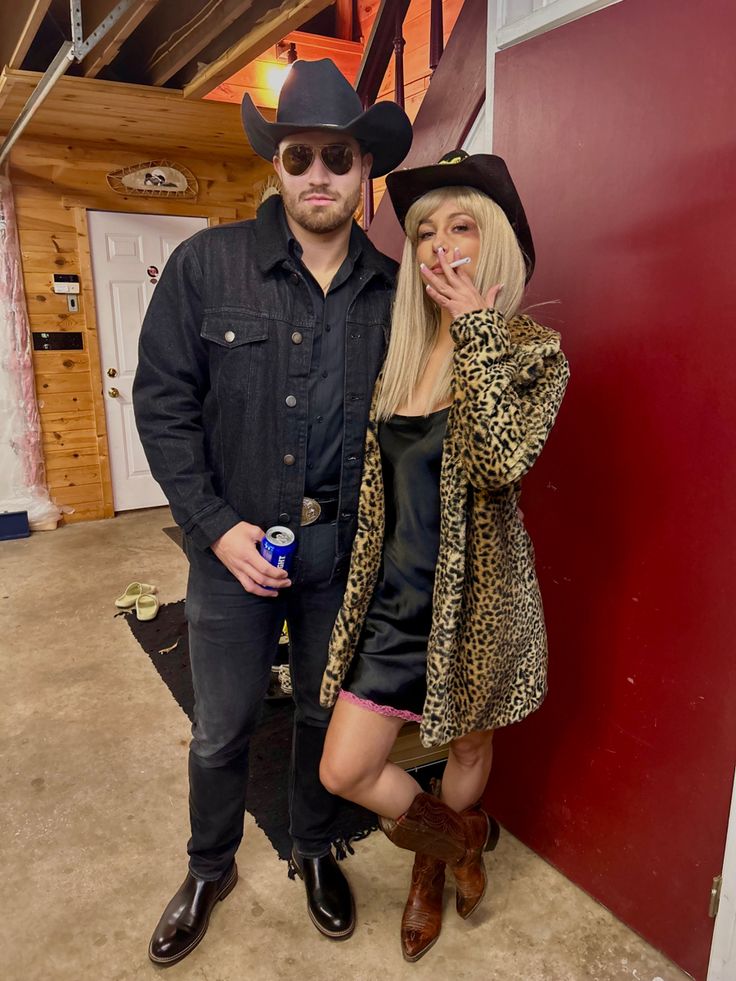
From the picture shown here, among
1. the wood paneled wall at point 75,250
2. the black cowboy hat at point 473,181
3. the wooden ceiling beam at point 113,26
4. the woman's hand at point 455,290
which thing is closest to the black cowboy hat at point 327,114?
the black cowboy hat at point 473,181

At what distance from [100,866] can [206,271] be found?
1621mm

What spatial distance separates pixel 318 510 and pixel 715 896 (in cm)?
118

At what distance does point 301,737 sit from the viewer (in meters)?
1.84

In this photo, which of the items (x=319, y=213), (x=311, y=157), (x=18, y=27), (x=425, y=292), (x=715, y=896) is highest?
(x=18, y=27)

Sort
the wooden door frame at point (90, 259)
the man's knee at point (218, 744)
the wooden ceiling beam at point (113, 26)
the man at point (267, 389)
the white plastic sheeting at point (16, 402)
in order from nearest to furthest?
the man at point (267, 389) < the man's knee at point (218, 744) < the wooden ceiling beam at point (113, 26) < the white plastic sheeting at point (16, 402) < the wooden door frame at point (90, 259)

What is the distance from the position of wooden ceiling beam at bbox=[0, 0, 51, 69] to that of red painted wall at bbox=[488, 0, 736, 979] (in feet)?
6.54

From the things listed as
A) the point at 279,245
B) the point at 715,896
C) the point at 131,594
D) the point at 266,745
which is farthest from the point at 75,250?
the point at 715,896

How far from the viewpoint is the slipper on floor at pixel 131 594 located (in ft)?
12.6

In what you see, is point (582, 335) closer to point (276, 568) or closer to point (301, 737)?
point (276, 568)

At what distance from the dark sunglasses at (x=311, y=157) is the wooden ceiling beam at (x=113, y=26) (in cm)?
153

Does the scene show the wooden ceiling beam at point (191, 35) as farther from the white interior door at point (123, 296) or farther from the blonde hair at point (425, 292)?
the blonde hair at point (425, 292)

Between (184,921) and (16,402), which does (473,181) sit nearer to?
(184,921)

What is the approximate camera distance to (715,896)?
156cm

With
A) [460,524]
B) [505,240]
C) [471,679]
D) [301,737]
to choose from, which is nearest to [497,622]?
[471,679]
